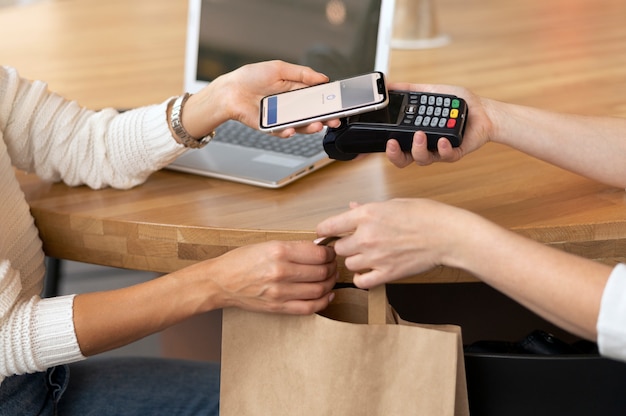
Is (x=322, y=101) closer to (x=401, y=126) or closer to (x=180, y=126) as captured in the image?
(x=401, y=126)

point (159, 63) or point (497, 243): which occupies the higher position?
point (497, 243)

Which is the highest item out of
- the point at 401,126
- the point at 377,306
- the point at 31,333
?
the point at 401,126

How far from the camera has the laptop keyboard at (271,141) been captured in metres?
1.38

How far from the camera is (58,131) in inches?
51.4

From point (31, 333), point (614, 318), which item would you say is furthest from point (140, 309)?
point (614, 318)

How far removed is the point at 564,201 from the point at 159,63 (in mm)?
1019

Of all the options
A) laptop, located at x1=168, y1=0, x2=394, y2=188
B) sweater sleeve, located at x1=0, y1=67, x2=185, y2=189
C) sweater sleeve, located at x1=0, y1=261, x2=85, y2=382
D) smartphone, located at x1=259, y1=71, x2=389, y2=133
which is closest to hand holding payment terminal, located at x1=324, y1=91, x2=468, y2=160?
smartphone, located at x1=259, y1=71, x2=389, y2=133

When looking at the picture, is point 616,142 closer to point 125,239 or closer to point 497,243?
point 497,243

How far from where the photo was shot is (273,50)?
5.19 ft

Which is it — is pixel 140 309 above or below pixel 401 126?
below

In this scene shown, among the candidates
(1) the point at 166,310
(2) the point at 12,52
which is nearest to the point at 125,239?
(1) the point at 166,310

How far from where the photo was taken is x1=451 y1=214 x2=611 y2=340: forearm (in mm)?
915

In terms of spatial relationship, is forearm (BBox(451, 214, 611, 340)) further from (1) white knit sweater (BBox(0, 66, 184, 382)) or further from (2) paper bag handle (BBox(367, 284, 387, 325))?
(1) white knit sweater (BBox(0, 66, 184, 382))

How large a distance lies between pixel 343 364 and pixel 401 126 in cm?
32
